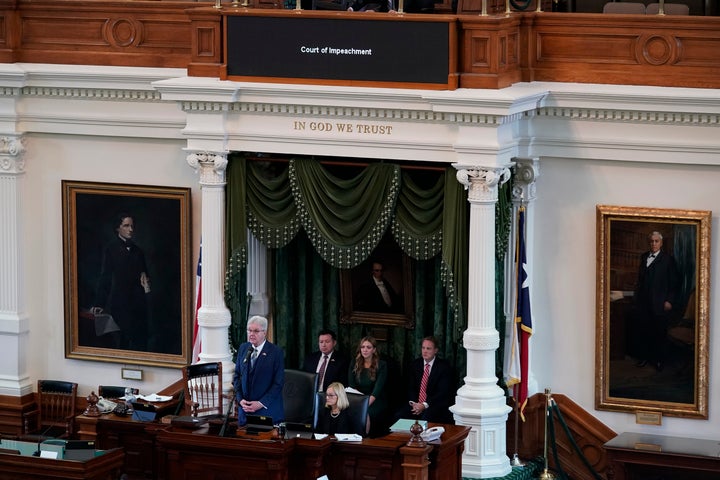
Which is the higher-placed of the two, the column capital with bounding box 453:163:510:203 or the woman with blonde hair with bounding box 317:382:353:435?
the column capital with bounding box 453:163:510:203

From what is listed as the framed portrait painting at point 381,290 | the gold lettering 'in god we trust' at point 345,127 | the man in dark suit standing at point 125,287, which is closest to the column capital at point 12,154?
the man in dark suit standing at point 125,287

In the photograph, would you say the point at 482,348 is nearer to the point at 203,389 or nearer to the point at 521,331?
the point at 521,331

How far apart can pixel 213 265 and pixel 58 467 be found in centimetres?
274

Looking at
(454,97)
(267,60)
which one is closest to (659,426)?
(454,97)

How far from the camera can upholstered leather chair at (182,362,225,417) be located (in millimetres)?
18859

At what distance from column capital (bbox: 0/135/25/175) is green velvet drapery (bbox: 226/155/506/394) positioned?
2.58 meters

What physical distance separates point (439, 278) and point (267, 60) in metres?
2.67

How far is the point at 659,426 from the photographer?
18.8 metres

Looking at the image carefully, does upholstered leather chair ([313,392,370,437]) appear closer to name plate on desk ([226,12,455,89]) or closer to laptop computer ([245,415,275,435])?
laptop computer ([245,415,275,435])

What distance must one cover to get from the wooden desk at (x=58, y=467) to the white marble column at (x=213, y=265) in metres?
1.83

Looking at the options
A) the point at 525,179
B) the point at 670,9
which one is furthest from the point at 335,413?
the point at 670,9

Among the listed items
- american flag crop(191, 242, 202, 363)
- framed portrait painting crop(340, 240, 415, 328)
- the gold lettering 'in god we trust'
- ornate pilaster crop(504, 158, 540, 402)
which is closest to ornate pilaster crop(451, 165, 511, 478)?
ornate pilaster crop(504, 158, 540, 402)

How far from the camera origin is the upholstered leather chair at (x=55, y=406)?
67.5ft

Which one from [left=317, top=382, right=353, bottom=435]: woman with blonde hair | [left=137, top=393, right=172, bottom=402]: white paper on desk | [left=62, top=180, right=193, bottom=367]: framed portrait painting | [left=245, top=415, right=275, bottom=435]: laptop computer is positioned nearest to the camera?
[left=245, top=415, right=275, bottom=435]: laptop computer
